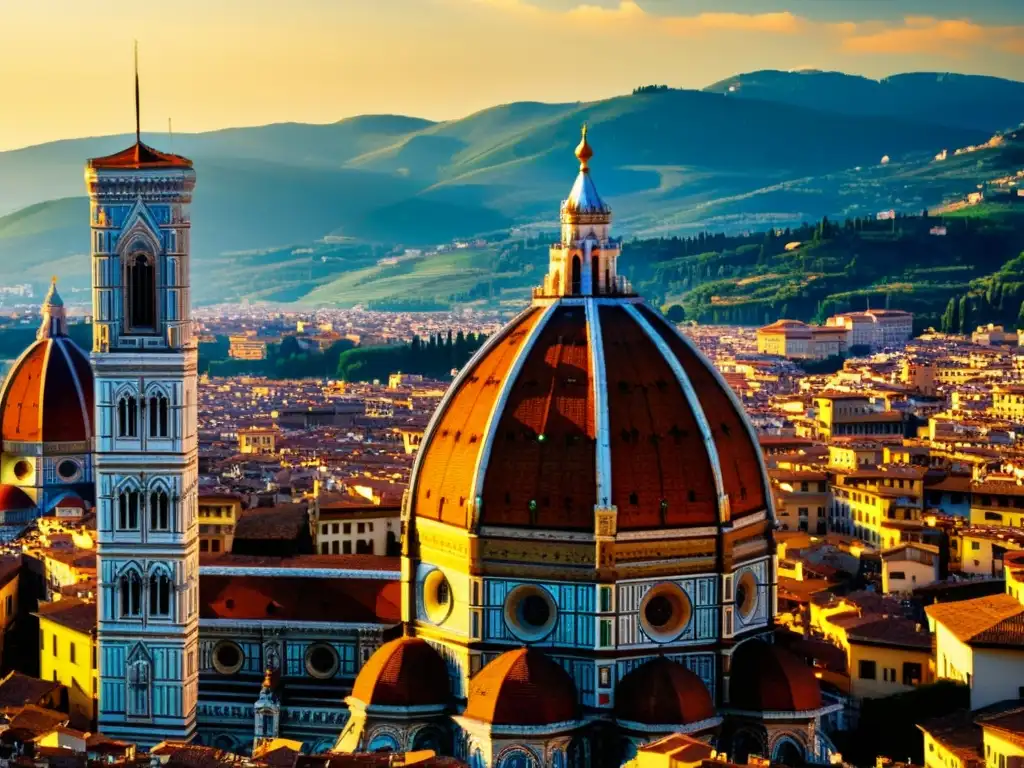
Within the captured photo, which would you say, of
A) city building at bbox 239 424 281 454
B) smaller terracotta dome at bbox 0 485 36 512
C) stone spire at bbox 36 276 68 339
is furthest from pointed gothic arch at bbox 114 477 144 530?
city building at bbox 239 424 281 454

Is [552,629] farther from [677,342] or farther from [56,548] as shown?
[56,548]

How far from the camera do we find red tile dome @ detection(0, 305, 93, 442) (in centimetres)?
6744

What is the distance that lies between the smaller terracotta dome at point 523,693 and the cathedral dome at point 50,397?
2853cm

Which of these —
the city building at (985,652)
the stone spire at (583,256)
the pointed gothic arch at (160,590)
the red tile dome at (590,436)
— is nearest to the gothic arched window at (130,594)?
the pointed gothic arch at (160,590)

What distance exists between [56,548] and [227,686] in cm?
1588

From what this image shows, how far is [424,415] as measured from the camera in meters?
113

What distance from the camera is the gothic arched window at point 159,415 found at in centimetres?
4444

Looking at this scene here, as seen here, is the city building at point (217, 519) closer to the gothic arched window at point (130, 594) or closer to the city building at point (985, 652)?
the gothic arched window at point (130, 594)

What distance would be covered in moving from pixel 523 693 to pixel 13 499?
29696mm

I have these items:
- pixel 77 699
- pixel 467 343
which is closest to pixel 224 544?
pixel 77 699

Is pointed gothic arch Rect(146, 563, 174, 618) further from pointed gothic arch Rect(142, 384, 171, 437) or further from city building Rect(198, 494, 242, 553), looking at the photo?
city building Rect(198, 494, 242, 553)

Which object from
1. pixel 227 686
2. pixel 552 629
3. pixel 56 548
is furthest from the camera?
pixel 56 548

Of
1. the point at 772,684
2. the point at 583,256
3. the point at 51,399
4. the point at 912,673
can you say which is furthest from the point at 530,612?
the point at 51,399

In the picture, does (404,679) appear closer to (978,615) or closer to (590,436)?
(590,436)
